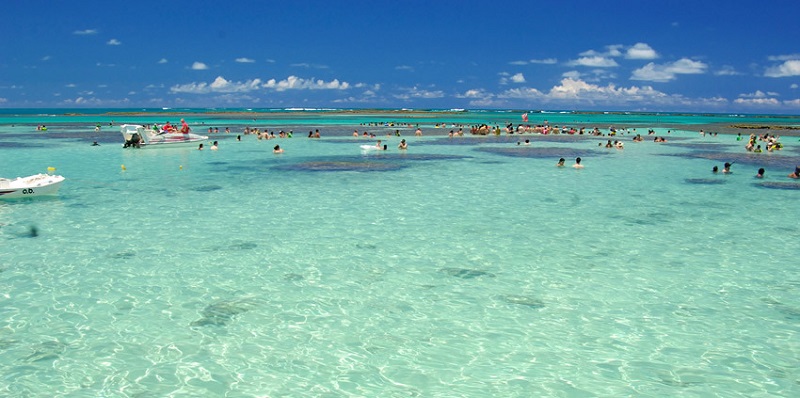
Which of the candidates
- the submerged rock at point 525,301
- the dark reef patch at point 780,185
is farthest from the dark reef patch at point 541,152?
the submerged rock at point 525,301

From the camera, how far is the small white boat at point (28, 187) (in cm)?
2024

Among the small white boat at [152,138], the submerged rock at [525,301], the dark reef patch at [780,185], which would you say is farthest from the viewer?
the small white boat at [152,138]

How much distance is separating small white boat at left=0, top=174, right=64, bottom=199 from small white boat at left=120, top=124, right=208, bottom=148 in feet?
80.7

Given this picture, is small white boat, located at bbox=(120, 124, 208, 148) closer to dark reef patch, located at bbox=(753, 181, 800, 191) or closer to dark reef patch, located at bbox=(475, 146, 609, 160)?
dark reef patch, located at bbox=(475, 146, 609, 160)

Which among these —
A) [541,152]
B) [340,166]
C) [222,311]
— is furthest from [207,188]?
[541,152]

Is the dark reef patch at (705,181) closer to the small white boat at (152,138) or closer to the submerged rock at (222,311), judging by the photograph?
the submerged rock at (222,311)

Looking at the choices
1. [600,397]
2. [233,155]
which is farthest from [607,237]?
[233,155]

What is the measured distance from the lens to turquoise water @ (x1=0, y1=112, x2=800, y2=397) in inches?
316

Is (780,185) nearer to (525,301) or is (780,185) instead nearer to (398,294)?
(525,301)

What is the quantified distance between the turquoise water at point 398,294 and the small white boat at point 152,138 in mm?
24197

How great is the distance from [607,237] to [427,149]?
31.9 meters

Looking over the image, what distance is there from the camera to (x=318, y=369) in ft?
27.0

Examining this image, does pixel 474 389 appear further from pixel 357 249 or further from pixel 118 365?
pixel 357 249

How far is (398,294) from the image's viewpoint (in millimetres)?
11234
